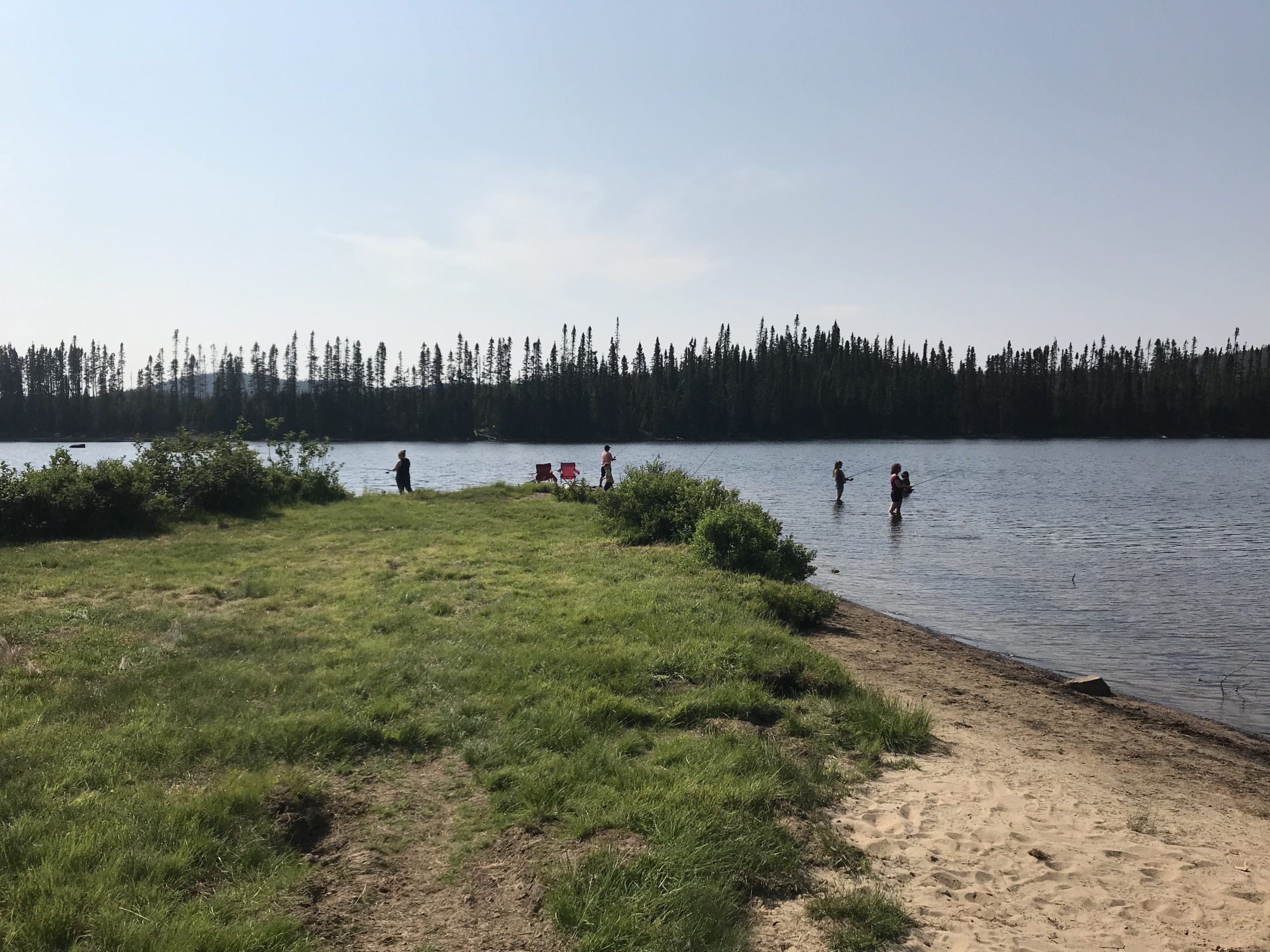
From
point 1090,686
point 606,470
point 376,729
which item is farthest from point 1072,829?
point 606,470

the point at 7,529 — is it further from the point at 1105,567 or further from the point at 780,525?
the point at 1105,567

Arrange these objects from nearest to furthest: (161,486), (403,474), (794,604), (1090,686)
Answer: (1090,686) → (794,604) → (161,486) → (403,474)

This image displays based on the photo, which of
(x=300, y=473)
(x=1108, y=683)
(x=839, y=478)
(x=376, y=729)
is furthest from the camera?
(x=839, y=478)

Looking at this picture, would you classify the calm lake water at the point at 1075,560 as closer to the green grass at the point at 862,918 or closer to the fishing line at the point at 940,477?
the fishing line at the point at 940,477

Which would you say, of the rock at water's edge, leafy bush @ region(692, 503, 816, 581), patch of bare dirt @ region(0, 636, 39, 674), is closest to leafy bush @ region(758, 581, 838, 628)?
leafy bush @ region(692, 503, 816, 581)

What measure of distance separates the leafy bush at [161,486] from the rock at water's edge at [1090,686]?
1780 centimetres

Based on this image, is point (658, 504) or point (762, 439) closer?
point (658, 504)

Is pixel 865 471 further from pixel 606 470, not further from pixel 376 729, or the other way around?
pixel 376 729

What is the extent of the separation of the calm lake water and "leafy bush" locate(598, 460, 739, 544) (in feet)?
12.1

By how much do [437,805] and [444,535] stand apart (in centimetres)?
1247

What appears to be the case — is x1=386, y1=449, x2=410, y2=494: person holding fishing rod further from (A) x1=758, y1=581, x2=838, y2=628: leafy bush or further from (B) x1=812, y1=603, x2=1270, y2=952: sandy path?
(B) x1=812, y1=603, x2=1270, y2=952: sandy path

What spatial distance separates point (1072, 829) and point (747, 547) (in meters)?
8.85

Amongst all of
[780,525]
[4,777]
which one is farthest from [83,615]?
[780,525]

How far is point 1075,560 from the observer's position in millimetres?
21484
